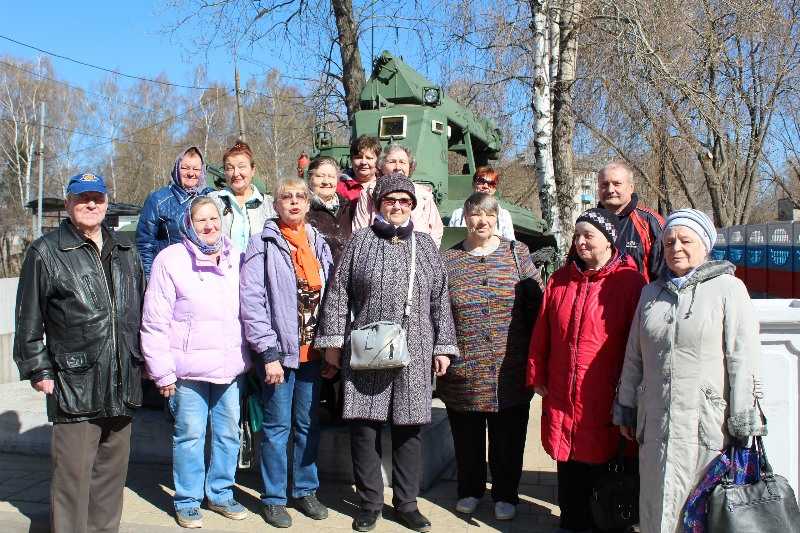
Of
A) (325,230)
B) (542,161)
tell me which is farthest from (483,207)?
(542,161)

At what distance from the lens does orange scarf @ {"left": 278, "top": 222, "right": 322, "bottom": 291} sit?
14.4ft

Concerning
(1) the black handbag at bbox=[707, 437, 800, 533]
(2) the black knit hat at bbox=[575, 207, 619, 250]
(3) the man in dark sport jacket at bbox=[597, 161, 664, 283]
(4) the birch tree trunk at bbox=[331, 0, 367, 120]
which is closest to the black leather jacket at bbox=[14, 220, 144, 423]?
(2) the black knit hat at bbox=[575, 207, 619, 250]

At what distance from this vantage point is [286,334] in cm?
423

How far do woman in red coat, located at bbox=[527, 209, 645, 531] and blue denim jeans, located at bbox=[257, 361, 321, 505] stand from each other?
4.33 ft

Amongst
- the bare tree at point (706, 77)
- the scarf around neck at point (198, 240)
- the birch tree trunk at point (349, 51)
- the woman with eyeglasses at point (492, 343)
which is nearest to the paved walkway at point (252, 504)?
the woman with eyeglasses at point (492, 343)

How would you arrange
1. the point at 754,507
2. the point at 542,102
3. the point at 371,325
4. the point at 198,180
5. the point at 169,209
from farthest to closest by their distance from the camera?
the point at 542,102 → the point at 198,180 → the point at 169,209 → the point at 371,325 → the point at 754,507

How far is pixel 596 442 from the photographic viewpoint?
12.7 ft

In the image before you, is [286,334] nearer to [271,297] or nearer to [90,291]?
[271,297]

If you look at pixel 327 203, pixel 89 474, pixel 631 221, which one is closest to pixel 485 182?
pixel 327 203

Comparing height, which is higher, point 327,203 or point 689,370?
point 327,203

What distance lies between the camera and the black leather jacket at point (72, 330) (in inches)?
148

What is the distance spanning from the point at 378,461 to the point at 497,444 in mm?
660

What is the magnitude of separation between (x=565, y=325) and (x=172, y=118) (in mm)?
42419

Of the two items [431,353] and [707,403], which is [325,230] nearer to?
[431,353]
